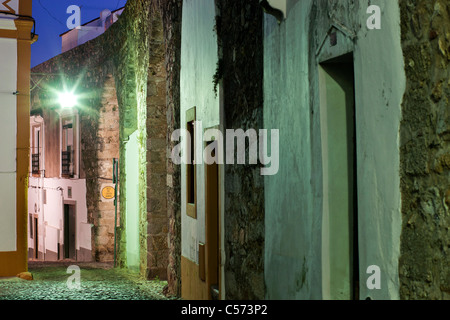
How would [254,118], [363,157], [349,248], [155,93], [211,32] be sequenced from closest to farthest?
[363,157] < [349,248] < [254,118] < [211,32] < [155,93]

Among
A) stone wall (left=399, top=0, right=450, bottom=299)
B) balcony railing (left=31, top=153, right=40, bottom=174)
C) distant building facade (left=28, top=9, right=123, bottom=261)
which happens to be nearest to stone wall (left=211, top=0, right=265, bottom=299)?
stone wall (left=399, top=0, right=450, bottom=299)

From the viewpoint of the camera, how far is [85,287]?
10.3 m

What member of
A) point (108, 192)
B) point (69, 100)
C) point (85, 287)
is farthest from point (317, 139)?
point (69, 100)

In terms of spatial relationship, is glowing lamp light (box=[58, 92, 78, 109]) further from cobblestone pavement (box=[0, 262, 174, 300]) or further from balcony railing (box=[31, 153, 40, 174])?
balcony railing (box=[31, 153, 40, 174])

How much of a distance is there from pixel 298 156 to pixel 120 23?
9.85 m

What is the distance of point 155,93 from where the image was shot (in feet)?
37.6

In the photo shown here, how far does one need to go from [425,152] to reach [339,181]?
1.16 meters

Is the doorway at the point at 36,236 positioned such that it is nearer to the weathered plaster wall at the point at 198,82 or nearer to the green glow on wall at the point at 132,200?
the green glow on wall at the point at 132,200

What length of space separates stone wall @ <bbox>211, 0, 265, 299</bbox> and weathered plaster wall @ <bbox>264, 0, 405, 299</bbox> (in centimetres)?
21

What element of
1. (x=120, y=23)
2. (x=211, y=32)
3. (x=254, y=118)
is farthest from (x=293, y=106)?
(x=120, y=23)

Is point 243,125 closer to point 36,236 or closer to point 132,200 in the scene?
point 132,200

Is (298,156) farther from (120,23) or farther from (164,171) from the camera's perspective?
(120,23)

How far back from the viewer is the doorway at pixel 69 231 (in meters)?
18.9

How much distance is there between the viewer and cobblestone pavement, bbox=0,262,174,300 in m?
9.26
